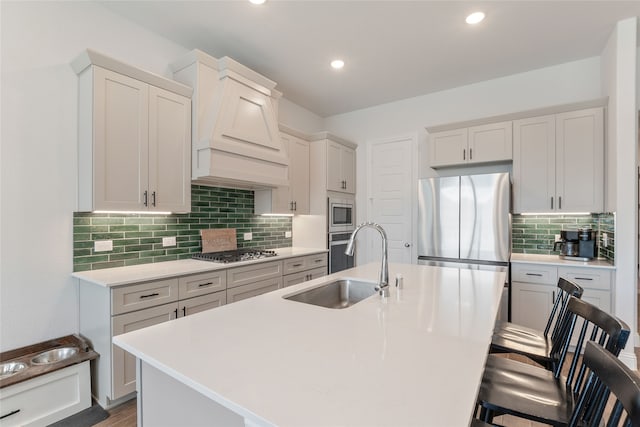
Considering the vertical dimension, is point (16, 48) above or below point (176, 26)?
below

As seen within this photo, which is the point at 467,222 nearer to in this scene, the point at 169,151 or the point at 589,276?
the point at 589,276

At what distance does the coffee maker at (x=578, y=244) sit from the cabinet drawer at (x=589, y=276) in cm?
26

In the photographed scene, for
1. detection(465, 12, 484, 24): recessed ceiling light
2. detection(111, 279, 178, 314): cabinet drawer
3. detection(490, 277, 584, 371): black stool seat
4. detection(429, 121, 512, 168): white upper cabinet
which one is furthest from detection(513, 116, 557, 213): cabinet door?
detection(111, 279, 178, 314): cabinet drawer

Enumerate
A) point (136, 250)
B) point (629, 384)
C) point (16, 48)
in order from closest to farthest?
point (629, 384) < point (16, 48) < point (136, 250)

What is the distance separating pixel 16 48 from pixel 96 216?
1.21m

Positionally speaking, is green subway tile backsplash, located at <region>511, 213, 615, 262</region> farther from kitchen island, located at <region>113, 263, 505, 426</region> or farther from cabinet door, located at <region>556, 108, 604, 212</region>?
kitchen island, located at <region>113, 263, 505, 426</region>

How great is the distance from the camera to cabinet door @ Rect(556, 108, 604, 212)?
2947mm

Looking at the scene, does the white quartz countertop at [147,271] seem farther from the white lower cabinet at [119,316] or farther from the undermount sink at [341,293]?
the undermount sink at [341,293]

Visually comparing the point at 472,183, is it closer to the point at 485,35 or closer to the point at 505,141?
the point at 505,141

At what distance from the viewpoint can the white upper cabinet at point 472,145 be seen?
335 centimetres

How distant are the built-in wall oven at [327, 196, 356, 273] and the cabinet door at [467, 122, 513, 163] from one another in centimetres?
172

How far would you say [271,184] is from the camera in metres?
3.24

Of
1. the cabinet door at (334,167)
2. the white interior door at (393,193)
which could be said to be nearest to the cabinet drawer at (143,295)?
the cabinet door at (334,167)

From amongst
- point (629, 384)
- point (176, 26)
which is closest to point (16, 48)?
point (176, 26)
